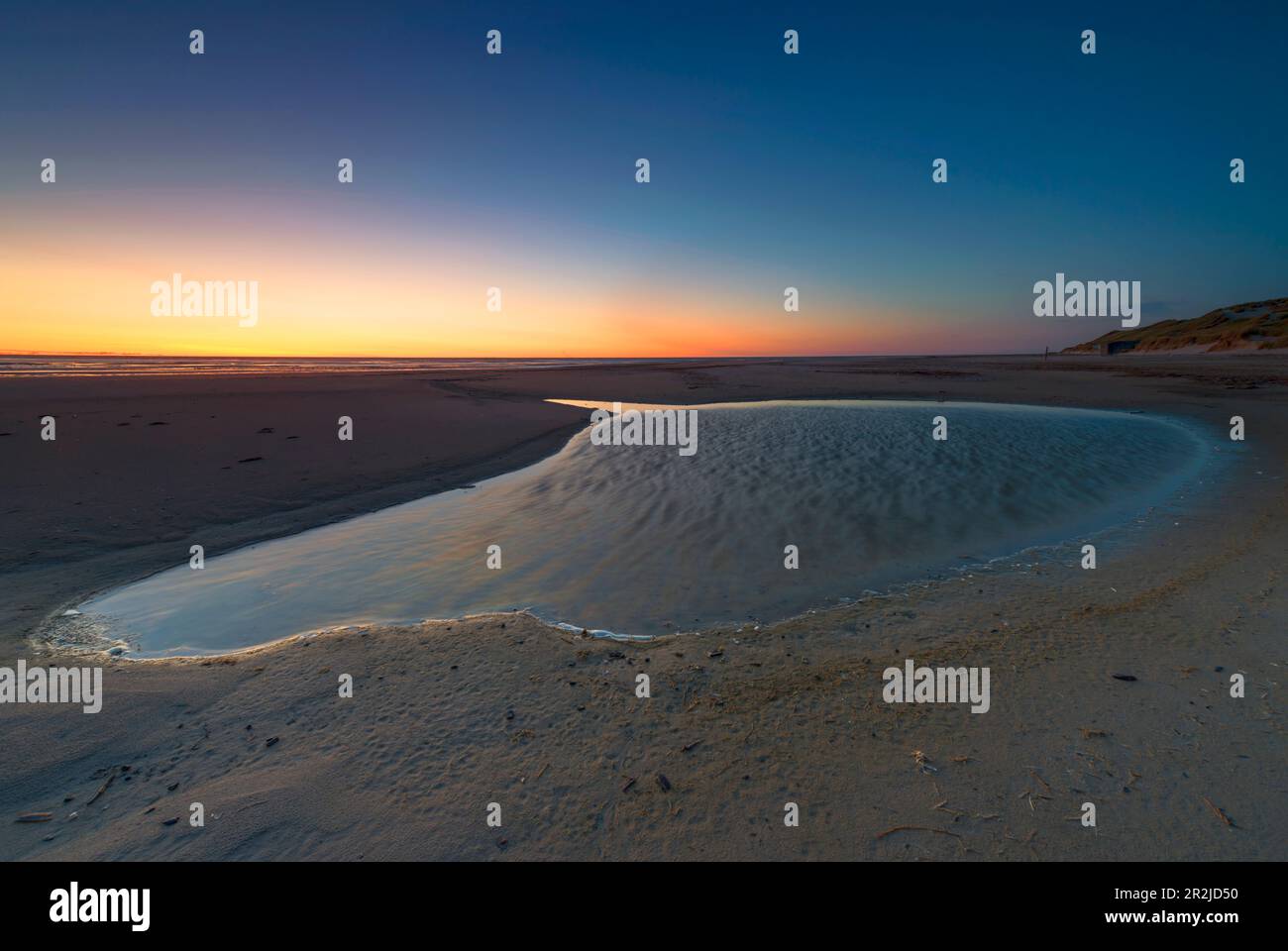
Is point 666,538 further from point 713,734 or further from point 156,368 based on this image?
point 156,368

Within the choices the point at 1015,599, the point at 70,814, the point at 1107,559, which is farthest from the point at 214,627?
the point at 1107,559

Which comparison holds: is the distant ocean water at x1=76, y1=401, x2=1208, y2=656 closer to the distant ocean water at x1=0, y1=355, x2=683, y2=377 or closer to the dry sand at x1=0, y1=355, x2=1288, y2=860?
the dry sand at x1=0, y1=355, x2=1288, y2=860

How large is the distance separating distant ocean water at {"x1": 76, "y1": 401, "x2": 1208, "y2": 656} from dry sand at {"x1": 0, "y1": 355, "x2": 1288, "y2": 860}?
30.9 inches

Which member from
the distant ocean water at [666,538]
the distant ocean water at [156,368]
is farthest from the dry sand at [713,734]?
the distant ocean water at [156,368]

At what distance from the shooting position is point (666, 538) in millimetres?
9398

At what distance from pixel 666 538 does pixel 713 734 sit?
5.33m

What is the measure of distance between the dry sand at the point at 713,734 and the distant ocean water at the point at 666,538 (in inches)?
30.9

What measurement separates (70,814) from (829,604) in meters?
6.90

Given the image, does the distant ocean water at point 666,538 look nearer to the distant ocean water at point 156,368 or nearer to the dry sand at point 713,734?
the dry sand at point 713,734

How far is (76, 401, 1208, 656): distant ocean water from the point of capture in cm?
675

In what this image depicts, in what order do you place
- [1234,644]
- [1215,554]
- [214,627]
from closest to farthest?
[1234,644] → [214,627] → [1215,554]

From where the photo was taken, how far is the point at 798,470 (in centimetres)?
1380

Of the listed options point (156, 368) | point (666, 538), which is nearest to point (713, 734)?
point (666, 538)
